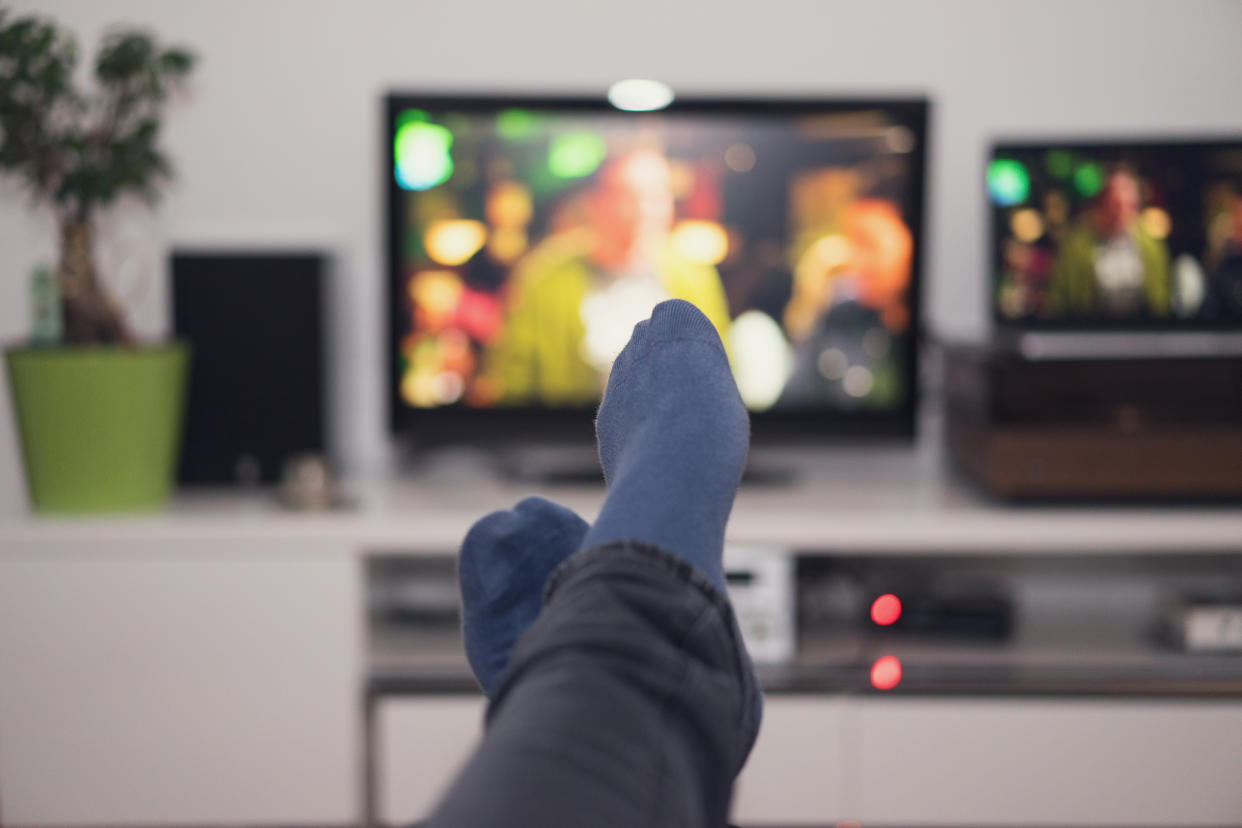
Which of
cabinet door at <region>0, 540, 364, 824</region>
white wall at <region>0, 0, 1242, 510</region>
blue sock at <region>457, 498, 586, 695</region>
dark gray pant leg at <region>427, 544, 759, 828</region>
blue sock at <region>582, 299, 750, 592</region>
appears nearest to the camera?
dark gray pant leg at <region>427, 544, 759, 828</region>

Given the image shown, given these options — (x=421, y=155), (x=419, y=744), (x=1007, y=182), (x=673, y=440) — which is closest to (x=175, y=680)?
(x=419, y=744)

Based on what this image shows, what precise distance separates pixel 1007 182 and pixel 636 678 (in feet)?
4.62

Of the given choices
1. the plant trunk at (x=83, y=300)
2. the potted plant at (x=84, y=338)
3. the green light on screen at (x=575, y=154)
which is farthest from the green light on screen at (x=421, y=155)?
the plant trunk at (x=83, y=300)

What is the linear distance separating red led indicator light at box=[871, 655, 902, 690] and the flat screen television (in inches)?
18.6

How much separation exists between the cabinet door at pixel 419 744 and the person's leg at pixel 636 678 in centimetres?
90

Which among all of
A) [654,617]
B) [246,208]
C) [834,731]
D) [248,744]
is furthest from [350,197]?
[654,617]

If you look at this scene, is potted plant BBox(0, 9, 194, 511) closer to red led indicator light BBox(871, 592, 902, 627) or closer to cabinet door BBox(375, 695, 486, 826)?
cabinet door BBox(375, 695, 486, 826)

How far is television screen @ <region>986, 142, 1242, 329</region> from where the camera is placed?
5.50ft

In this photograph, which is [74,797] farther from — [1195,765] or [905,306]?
[1195,765]

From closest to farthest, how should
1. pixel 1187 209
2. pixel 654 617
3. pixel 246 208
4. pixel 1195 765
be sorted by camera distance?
pixel 654 617, pixel 1195 765, pixel 1187 209, pixel 246 208

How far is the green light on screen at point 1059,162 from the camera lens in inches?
66.0

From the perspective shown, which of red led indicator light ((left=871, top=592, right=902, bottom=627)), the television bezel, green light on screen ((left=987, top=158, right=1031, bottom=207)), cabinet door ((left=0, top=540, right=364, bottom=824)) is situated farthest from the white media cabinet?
green light on screen ((left=987, top=158, right=1031, bottom=207))

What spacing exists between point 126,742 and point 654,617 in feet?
4.03

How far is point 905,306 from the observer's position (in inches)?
68.7
